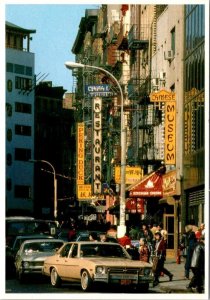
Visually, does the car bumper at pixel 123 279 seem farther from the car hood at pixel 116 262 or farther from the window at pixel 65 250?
the window at pixel 65 250

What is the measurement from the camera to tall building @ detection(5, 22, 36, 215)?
132625 mm

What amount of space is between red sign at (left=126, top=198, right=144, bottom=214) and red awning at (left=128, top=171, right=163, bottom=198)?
26.7 ft

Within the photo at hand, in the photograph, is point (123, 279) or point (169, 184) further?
point (169, 184)

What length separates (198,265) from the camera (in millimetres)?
26594

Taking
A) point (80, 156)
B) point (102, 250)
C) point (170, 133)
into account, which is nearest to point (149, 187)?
point (170, 133)

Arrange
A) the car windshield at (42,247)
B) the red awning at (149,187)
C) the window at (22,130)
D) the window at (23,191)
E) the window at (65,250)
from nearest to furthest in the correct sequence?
the window at (65,250), the car windshield at (42,247), the red awning at (149,187), the window at (23,191), the window at (22,130)

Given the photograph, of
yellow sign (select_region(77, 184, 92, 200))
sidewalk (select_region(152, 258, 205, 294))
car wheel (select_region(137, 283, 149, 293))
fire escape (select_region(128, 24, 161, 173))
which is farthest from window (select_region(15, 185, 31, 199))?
car wheel (select_region(137, 283, 149, 293))

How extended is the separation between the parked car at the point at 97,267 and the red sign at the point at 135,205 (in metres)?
31.8

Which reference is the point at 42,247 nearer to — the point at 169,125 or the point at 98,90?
the point at 98,90

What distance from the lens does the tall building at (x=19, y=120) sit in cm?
13262

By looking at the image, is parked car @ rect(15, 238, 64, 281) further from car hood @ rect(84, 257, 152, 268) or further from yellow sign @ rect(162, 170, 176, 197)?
yellow sign @ rect(162, 170, 176, 197)

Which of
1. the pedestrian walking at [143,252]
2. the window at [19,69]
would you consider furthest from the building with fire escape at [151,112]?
the window at [19,69]

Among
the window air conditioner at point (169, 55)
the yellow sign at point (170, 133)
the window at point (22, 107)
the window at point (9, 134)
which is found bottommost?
the yellow sign at point (170, 133)

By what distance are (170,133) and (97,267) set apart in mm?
20662
